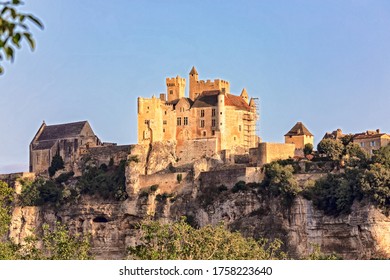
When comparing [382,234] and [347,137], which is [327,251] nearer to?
[382,234]

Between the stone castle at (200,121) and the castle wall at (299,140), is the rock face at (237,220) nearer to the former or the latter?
the stone castle at (200,121)

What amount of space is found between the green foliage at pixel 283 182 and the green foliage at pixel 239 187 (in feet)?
5.57

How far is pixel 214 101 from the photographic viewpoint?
225 feet

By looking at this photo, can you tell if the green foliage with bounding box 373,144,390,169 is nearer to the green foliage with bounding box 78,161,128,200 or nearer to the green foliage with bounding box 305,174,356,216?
the green foliage with bounding box 305,174,356,216

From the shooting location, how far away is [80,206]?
69.4 meters

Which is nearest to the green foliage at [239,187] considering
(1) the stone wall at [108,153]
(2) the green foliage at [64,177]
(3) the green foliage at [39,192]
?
(1) the stone wall at [108,153]

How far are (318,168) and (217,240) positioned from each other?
23.6 meters

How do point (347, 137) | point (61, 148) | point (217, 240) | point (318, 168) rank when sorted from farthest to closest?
point (61, 148)
point (347, 137)
point (318, 168)
point (217, 240)

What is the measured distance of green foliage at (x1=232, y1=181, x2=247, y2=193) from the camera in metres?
61.3

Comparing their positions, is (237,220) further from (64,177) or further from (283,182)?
(64,177)

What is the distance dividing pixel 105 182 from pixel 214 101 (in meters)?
8.88

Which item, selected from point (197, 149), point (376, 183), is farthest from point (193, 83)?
point (376, 183)

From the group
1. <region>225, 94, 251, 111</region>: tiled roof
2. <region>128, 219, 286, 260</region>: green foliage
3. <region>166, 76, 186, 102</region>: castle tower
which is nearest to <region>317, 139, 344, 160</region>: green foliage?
<region>225, 94, 251, 111</region>: tiled roof
